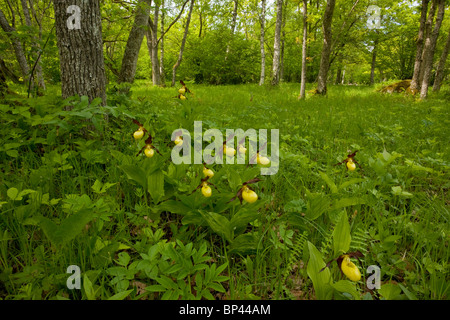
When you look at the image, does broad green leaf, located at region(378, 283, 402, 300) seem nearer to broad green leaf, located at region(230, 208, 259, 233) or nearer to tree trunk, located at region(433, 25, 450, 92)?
broad green leaf, located at region(230, 208, 259, 233)

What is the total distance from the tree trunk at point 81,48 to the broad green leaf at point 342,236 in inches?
111

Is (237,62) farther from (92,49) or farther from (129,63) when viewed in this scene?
(92,49)

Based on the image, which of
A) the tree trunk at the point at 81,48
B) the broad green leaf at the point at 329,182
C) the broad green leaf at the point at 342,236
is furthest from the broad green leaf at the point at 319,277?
the tree trunk at the point at 81,48

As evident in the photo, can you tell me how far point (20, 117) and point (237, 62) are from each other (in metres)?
13.3

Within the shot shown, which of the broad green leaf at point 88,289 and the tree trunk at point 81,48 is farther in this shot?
the tree trunk at point 81,48

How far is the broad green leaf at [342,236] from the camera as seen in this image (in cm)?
114

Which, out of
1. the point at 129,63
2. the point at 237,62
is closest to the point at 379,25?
the point at 237,62

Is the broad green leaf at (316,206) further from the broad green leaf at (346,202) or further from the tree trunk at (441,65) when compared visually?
the tree trunk at (441,65)

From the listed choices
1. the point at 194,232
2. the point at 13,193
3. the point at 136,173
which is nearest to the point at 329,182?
the point at 194,232

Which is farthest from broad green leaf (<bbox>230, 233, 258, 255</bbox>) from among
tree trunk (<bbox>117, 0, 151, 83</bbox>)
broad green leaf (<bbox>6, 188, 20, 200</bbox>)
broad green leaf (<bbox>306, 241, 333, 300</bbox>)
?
tree trunk (<bbox>117, 0, 151, 83</bbox>)

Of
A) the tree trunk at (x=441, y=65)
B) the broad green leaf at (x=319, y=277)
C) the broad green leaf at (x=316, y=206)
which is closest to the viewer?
the broad green leaf at (x=319, y=277)

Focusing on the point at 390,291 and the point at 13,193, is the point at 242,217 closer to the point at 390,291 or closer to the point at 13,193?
the point at 390,291

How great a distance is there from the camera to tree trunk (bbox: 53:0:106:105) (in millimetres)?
2373

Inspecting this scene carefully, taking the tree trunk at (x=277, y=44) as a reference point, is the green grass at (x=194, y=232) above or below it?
below
